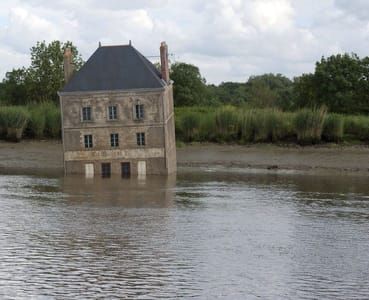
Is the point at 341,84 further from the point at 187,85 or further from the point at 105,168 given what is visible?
the point at 105,168

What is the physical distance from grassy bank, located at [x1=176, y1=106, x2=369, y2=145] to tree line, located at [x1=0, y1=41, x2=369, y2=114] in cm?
655

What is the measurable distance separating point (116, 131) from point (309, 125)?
1454 centimetres

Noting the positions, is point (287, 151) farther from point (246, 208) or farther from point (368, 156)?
point (246, 208)

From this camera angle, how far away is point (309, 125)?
50.8 metres

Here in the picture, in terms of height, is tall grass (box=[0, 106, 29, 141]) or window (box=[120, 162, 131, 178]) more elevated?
tall grass (box=[0, 106, 29, 141])

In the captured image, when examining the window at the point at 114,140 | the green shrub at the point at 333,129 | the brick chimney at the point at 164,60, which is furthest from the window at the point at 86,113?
the green shrub at the point at 333,129

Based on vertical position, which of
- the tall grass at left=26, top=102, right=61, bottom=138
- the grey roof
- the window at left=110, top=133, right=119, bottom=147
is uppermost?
the grey roof

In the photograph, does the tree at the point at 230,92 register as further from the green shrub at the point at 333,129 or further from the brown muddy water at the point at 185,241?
the brown muddy water at the point at 185,241

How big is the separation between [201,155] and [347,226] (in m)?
A: 24.4

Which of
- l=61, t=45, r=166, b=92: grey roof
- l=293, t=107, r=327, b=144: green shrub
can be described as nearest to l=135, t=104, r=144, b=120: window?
l=61, t=45, r=166, b=92: grey roof

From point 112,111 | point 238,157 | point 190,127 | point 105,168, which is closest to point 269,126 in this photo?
point 238,157

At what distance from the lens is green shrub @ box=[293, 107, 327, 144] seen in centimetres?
5066

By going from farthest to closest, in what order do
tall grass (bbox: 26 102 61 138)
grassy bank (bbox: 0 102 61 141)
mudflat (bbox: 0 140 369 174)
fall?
tall grass (bbox: 26 102 61 138) < grassy bank (bbox: 0 102 61 141) < mudflat (bbox: 0 140 369 174)

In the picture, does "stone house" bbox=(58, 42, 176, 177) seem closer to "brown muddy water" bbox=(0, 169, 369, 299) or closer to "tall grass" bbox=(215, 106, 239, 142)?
"brown muddy water" bbox=(0, 169, 369, 299)
